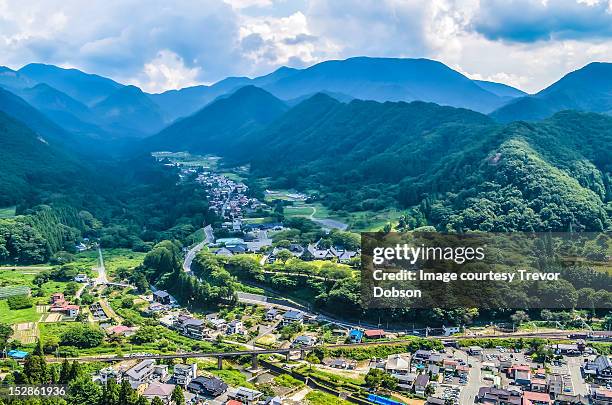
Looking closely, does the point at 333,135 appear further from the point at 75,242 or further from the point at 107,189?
the point at 75,242

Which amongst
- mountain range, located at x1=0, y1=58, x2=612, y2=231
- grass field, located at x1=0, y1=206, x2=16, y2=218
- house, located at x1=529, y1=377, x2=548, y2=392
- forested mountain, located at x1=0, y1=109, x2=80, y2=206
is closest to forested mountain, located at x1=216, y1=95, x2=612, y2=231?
mountain range, located at x1=0, y1=58, x2=612, y2=231

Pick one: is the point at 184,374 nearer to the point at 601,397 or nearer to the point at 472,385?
the point at 472,385

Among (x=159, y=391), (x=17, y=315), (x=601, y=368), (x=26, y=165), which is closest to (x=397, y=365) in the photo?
(x=601, y=368)

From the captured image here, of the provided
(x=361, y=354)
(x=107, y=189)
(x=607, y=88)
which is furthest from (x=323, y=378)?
(x=607, y=88)

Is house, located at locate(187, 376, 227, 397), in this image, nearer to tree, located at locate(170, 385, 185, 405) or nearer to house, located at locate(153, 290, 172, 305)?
tree, located at locate(170, 385, 185, 405)

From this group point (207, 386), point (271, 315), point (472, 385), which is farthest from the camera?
point (271, 315)
